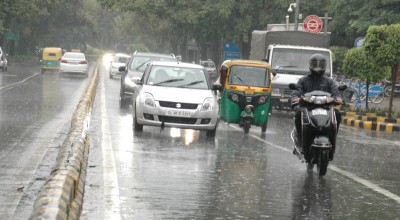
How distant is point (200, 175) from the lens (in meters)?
11.6

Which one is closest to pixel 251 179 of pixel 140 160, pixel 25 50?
pixel 140 160

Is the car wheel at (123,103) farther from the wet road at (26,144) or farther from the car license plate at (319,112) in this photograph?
the car license plate at (319,112)

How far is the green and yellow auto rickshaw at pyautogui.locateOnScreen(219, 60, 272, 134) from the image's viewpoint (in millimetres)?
19906

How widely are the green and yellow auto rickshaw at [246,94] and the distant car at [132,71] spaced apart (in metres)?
6.59

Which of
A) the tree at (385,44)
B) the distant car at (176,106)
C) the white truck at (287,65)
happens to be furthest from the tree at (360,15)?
the distant car at (176,106)

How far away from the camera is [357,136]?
21109 mm

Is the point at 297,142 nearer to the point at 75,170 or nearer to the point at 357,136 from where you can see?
the point at 75,170

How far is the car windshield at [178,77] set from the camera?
18.7 meters

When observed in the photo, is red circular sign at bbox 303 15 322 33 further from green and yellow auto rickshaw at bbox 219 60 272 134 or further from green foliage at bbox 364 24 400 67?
green and yellow auto rickshaw at bbox 219 60 272 134

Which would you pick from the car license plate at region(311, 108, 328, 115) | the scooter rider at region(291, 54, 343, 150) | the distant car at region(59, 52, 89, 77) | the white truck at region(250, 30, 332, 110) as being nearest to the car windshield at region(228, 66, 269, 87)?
the white truck at region(250, 30, 332, 110)

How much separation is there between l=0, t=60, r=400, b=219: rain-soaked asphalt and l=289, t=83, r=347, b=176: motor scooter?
34cm

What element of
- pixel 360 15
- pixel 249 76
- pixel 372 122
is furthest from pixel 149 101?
pixel 360 15

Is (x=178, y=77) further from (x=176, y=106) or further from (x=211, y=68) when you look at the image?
(x=211, y=68)

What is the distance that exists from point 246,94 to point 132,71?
991 centimetres
